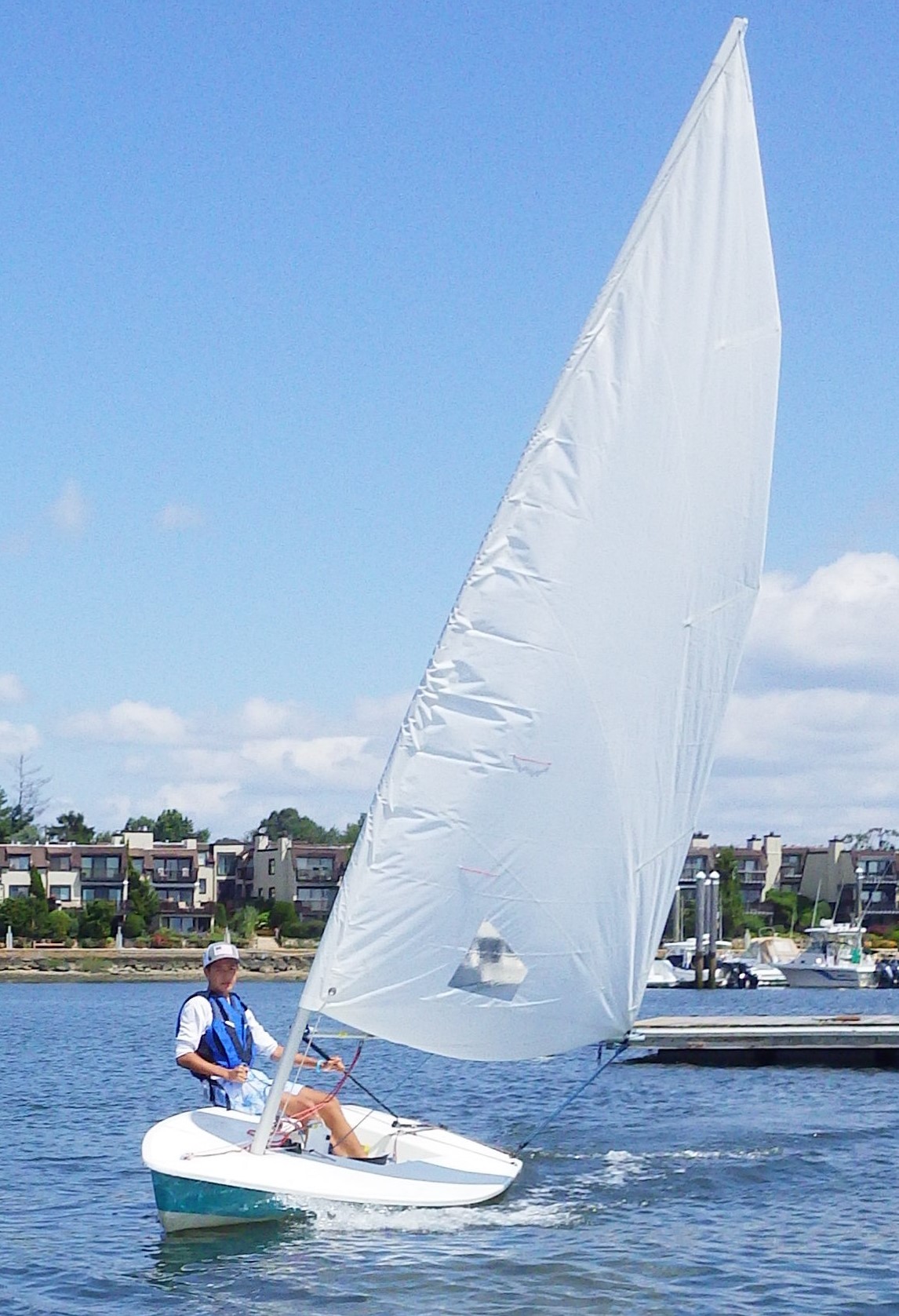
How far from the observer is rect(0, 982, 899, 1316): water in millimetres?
13016

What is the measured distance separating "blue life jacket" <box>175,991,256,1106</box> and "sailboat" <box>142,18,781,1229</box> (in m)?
0.70

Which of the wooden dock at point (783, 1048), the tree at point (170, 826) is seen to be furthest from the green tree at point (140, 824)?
the wooden dock at point (783, 1048)

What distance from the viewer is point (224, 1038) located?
15102mm

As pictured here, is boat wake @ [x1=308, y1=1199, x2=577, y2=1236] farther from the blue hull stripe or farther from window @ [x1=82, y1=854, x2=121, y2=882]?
window @ [x1=82, y1=854, x2=121, y2=882]

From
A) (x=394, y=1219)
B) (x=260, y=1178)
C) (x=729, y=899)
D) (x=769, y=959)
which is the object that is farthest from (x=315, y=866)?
(x=260, y=1178)

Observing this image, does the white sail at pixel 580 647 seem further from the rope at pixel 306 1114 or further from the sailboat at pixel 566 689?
the rope at pixel 306 1114

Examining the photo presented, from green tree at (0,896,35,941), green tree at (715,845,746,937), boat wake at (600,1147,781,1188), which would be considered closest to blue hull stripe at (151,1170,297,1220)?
boat wake at (600,1147,781,1188)

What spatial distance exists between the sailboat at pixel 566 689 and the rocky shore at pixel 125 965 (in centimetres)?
7473

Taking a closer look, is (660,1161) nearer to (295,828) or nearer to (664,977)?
(664,977)

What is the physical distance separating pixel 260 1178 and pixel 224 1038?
156 cm

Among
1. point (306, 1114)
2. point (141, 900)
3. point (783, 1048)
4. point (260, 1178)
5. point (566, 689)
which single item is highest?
point (566, 689)

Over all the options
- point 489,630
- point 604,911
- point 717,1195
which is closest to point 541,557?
point 489,630

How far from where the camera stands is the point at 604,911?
47.9 feet

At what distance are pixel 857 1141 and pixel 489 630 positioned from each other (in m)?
10.8
